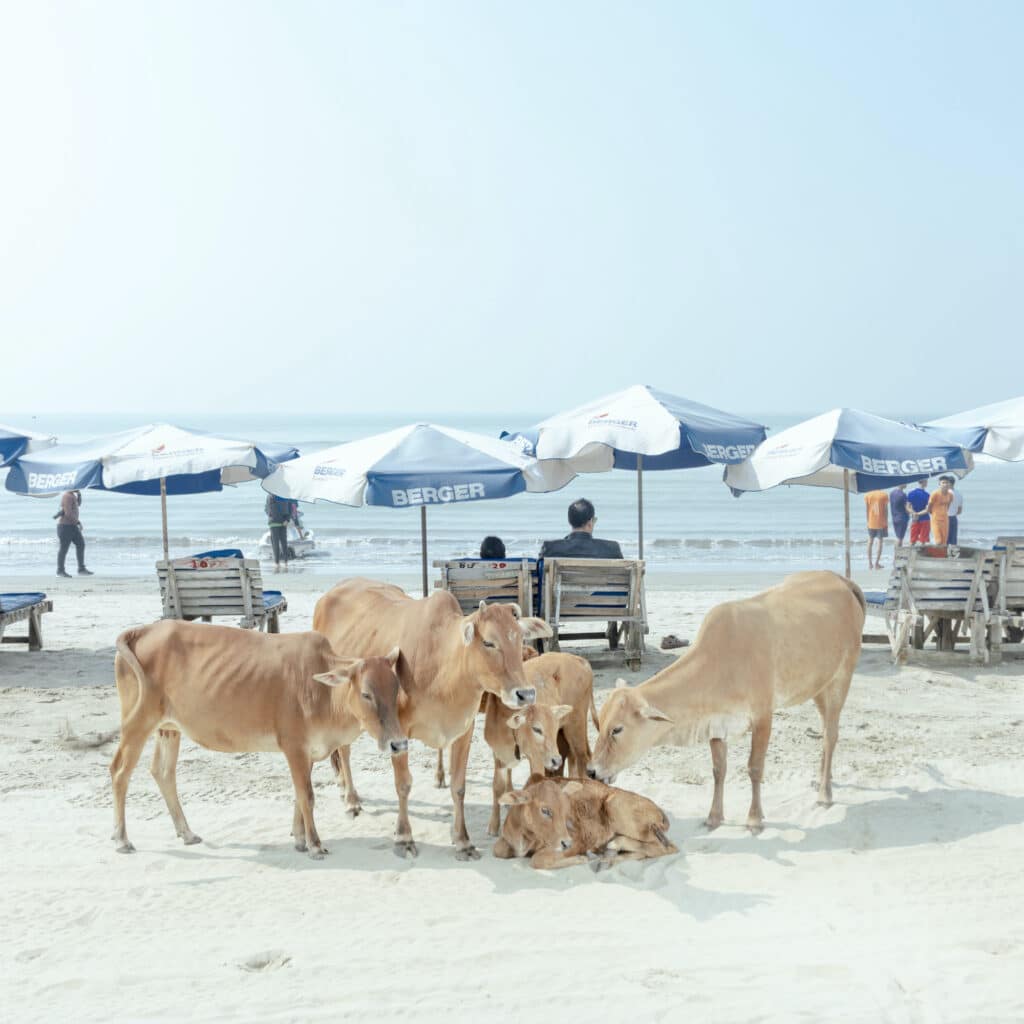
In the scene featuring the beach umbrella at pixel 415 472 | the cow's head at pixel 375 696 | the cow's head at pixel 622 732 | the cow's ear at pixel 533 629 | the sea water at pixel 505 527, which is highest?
the beach umbrella at pixel 415 472

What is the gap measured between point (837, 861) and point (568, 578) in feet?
16.6

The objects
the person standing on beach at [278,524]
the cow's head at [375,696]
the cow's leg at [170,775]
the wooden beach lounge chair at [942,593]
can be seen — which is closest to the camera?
the cow's head at [375,696]

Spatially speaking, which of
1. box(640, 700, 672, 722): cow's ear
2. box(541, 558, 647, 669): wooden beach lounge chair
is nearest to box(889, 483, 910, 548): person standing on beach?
box(541, 558, 647, 669): wooden beach lounge chair

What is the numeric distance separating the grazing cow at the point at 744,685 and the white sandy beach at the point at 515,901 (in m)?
0.51

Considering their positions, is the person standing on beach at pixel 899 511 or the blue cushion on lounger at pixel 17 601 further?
the person standing on beach at pixel 899 511

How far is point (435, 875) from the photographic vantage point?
5.99 metres

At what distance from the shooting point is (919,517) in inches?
704

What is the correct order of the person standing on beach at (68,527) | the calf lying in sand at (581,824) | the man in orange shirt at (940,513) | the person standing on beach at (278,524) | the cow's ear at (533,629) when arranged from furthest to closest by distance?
the person standing on beach at (278,524)
the person standing on beach at (68,527)
the man in orange shirt at (940,513)
the cow's ear at (533,629)
the calf lying in sand at (581,824)

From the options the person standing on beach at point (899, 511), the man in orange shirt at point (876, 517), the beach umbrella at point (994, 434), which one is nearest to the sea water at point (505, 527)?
the man in orange shirt at point (876, 517)

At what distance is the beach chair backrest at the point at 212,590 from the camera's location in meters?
11.5

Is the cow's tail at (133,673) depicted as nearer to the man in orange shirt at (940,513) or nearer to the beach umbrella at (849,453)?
the beach umbrella at (849,453)

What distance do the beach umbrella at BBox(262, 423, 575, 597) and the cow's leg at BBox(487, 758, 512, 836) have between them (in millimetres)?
3579

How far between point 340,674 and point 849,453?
626 centimetres

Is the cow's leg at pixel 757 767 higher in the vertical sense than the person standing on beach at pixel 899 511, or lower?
lower
